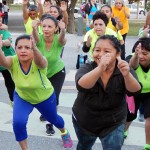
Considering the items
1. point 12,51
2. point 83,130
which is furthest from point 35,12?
point 83,130

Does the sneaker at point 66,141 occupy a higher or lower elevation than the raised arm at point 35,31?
lower

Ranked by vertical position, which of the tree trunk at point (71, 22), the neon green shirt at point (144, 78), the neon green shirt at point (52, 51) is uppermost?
the neon green shirt at point (52, 51)

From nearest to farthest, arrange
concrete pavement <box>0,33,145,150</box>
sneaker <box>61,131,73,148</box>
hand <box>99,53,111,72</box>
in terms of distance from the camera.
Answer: hand <box>99,53,111,72</box> < sneaker <box>61,131,73,148</box> < concrete pavement <box>0,33,145,150</box>

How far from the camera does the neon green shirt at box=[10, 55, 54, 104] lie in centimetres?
424

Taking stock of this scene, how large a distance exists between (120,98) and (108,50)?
432 millimetres

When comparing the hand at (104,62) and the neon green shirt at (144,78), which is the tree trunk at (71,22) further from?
the hand at (104,62)

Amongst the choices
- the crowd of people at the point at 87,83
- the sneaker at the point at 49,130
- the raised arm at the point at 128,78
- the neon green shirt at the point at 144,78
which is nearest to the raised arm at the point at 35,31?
the crowd of people at the point at 87,83

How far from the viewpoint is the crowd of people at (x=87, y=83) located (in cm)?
323

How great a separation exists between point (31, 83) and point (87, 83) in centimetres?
125

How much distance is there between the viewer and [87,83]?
10.3 ft

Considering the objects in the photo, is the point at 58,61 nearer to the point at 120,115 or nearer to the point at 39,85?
the point at 39,85

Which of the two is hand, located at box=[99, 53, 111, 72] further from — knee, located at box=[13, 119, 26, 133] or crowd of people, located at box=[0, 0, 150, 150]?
knee, located at box=[13, 119, 26, 133]

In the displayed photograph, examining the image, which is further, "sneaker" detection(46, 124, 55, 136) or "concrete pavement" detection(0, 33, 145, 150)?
"sneaker" detection(46, 124, 55, 136)

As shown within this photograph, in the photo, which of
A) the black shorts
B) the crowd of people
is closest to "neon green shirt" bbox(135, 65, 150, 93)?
the crowd of people
